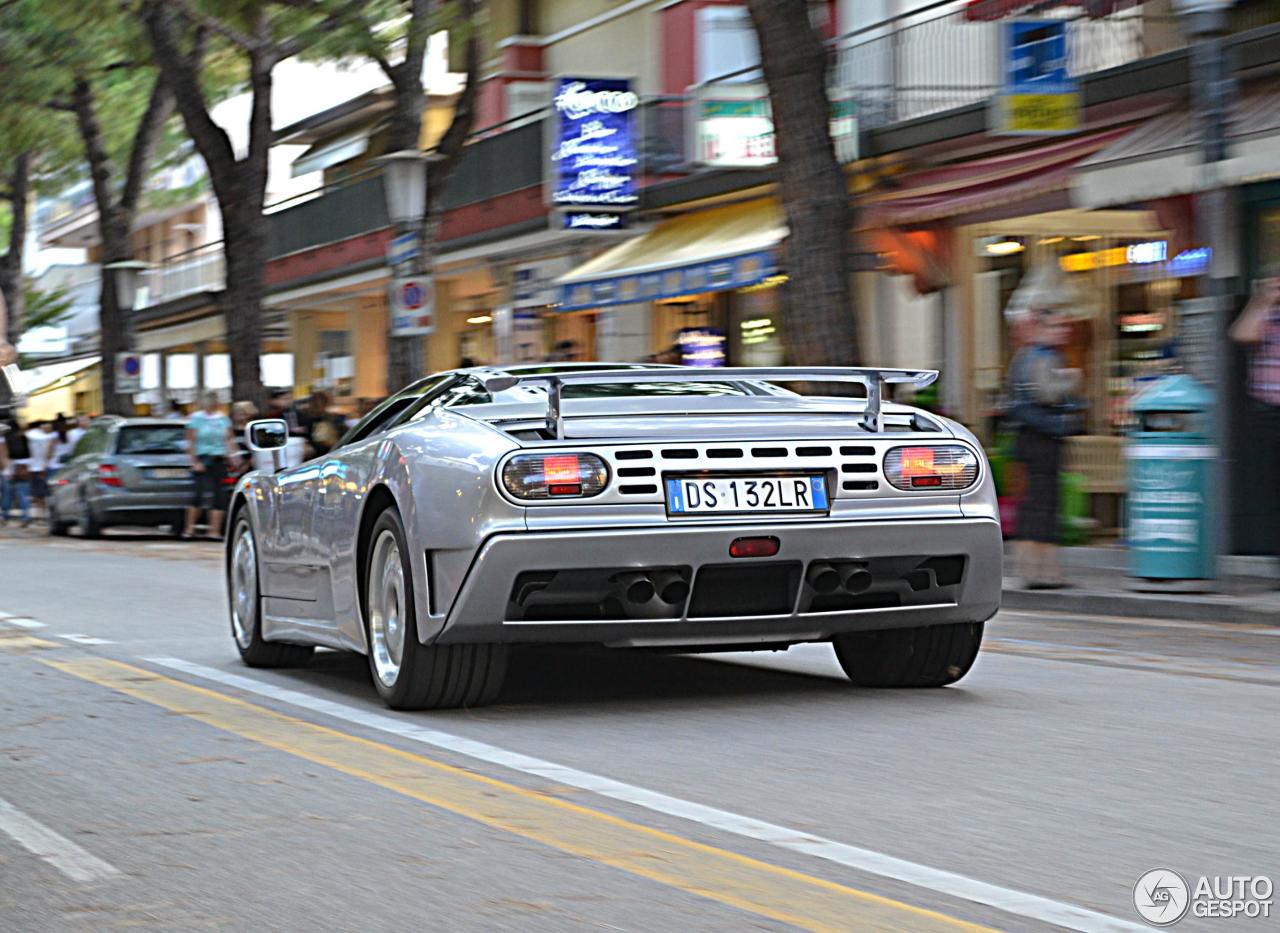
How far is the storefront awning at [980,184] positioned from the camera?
57.6 ft

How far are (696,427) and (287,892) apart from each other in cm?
281

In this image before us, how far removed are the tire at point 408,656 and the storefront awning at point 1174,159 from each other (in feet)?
28.1

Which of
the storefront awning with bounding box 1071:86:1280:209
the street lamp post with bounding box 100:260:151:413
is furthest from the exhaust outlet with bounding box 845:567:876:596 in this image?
the street lamp post with bounding box 100:260:151:413

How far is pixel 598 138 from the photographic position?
26.5 meters

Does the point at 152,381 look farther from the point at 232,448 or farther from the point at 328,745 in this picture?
the point at 328,745

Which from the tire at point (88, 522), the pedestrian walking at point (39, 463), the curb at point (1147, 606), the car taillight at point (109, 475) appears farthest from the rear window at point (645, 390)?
the pedestrian walking at point (39, 463)

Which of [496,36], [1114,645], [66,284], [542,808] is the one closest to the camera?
[542,808]

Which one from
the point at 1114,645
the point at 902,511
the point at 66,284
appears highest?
the point at 66,284

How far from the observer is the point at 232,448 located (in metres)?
25.3

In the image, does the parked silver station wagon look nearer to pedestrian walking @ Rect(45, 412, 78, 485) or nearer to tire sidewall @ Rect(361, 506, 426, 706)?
pedestrian walking @ Rect(45, 412, 78, 485)

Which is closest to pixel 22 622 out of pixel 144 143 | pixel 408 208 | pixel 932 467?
pixel 932 467

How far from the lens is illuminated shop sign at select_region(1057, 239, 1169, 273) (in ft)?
64.5

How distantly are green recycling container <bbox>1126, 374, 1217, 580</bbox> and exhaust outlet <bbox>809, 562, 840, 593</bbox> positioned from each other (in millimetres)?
6004

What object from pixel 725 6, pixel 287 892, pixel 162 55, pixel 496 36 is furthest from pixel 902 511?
pixel 496 36
